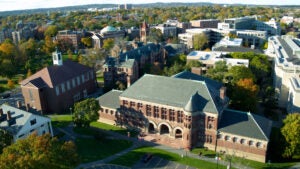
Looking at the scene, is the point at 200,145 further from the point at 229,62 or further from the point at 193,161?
the point at 229,62

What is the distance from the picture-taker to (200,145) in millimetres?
69250

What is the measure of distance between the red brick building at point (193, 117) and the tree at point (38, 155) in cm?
2842

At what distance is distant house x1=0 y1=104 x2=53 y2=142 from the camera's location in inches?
2480

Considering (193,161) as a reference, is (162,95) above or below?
above

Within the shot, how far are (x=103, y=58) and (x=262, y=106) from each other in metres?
79.0

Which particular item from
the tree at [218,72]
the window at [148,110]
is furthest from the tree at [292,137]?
the tree at [218,72]

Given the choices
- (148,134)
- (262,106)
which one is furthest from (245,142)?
(262,106)

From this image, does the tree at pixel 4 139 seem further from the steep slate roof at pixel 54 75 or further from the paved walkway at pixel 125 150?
the steep slate roof at pixel 54 75

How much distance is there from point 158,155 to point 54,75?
4717cm

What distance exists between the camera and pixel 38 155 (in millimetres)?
44000

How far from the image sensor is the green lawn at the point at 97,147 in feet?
216

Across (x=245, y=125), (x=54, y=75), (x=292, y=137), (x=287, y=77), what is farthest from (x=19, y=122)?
(x=287, y=77)

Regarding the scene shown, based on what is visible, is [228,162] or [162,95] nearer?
[228,162]

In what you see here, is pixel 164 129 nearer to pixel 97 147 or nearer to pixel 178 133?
pixel 178 133
